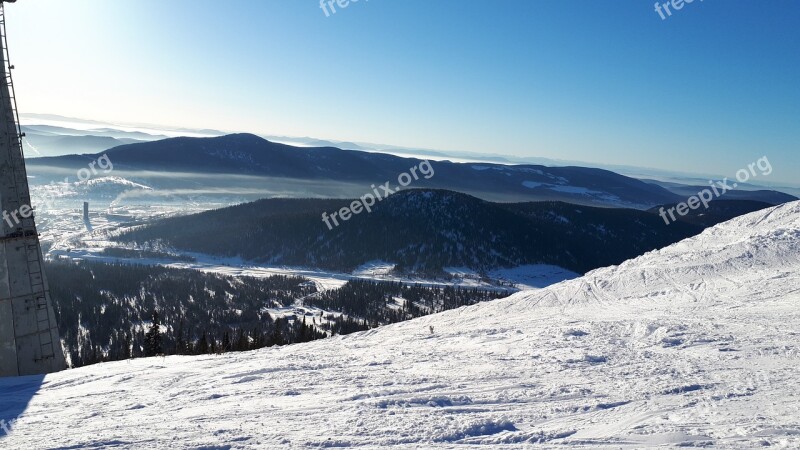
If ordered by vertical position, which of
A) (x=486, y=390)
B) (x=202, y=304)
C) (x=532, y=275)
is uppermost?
(x=486, y=390)

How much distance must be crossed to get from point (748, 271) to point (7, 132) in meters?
33.7

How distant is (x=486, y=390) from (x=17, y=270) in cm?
1732

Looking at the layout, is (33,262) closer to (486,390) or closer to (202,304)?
(486,390)

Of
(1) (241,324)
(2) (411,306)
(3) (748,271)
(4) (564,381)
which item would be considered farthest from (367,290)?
(4) (564,381)

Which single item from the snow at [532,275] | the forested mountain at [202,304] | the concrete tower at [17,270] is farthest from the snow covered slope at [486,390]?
the snow at [532,275]

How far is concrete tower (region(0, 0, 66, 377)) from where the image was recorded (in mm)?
15977

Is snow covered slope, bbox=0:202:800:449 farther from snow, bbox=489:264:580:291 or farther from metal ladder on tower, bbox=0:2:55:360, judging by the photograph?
snow, bbox=489:264:580:291

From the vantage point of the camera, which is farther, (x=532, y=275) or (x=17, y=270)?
(x=532, y=275)

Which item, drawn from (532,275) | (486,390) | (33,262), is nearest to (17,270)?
(33,262)

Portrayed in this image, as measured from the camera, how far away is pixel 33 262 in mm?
16688

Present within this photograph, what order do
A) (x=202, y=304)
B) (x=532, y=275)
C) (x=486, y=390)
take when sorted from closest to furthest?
(x=486, y=390) → (x=202, y=304) → (x=532, y=275)

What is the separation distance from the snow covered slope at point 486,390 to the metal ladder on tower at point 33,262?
347cm

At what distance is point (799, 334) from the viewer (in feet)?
45.4

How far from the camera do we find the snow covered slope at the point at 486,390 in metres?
8.38
